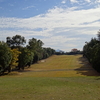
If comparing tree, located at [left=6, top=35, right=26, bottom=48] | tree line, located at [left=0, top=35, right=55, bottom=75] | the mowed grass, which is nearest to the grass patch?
the mowed grass

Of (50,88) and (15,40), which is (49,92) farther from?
(15,40)

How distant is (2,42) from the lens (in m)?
51.5

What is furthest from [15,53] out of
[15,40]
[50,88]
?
[50,88]

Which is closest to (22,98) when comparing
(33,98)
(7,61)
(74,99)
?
(33,98)

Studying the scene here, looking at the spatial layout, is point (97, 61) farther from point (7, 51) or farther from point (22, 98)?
point (22, 98)

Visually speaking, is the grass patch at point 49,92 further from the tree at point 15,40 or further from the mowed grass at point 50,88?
the tree at point 15,40

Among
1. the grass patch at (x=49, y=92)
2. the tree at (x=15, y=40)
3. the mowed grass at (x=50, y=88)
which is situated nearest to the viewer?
the grass patch at (x=49, y=92)

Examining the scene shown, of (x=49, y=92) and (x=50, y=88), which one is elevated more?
(x=49, y=92)

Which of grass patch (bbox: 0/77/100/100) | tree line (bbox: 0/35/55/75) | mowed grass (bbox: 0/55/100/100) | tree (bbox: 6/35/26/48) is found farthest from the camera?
tree (bbox: 6/35/26/48)

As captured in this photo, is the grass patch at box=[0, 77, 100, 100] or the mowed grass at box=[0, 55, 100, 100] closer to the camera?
the grass patch at box=[0, 77, 100, 100]

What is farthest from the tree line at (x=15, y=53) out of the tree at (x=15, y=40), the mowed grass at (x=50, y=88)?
the mowed grass at (x=50, y=88)

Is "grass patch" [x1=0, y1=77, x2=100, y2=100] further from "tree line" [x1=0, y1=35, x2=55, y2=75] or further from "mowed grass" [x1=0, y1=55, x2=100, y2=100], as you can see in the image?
"tree line" [x1=0, y1=35, x2=55, y2=75]

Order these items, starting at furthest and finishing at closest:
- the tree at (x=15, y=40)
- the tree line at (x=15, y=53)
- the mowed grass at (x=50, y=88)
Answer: the tree at (x=15, y=40)
the tree line at (x=15, y=53)
the mowed grass at (x=50, y=88)

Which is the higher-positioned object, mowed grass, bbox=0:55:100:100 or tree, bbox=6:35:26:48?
tree, bbox=6:35:26:48
